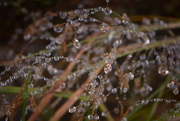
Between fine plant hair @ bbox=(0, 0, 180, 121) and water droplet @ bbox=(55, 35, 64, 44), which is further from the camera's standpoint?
water droplet @ bbox=(55, 35, 64, 44)

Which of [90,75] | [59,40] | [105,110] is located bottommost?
[105,110]

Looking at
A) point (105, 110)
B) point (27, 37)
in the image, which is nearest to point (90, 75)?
point (105, 110)

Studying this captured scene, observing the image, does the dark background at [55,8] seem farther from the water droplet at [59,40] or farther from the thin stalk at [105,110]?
the thin stalk at [105,110]

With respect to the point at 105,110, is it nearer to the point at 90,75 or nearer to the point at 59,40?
the point at 90,75

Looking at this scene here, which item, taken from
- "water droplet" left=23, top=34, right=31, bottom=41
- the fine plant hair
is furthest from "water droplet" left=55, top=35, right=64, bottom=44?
"water droplet" left=23, top=34, right=31, bottom=41

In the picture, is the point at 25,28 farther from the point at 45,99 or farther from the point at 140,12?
the point at 140,12

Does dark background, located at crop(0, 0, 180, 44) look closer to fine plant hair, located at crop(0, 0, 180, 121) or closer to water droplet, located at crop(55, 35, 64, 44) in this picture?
fine plant hair, located at crop(0, 0, 180, 121)

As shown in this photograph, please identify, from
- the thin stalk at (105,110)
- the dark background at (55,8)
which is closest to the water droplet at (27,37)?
the dark background at (55,8)

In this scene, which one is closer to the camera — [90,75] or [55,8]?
[90,75]
